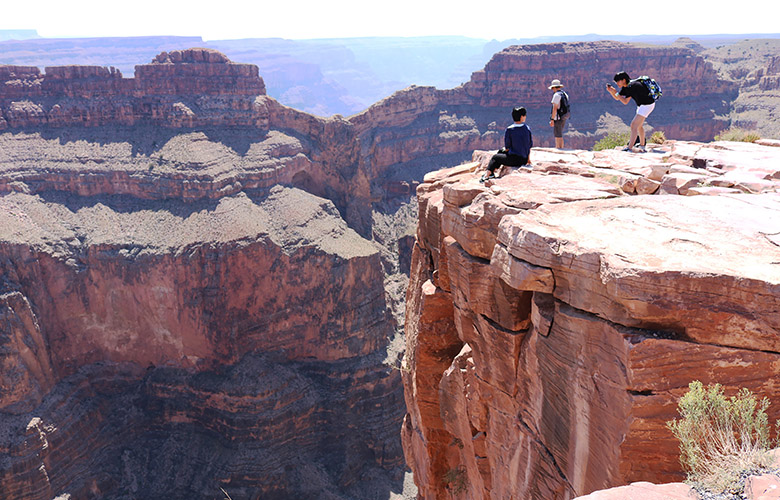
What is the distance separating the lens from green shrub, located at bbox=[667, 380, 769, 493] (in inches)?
250

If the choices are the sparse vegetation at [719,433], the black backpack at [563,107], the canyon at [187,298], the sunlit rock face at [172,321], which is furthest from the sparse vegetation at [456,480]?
the sunlit rock face at [172,321]

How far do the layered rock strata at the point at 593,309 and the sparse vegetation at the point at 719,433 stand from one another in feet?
1.72

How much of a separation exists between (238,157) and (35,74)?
20.6 meters

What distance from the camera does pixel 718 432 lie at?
684 cm

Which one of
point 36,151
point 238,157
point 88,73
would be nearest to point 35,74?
point 88,73

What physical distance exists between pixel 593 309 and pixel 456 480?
375 inches

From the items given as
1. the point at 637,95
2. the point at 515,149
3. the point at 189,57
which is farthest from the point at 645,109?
→ the point at 189,57

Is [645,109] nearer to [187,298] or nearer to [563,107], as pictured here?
[563,107]

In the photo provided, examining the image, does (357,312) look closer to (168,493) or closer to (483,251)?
(168,493)

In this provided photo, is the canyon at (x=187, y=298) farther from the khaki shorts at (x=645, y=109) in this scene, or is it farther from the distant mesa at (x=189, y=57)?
the khaki shorts at (x=645, y=109)

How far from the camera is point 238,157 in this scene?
168 ft

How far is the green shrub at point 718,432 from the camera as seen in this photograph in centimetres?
635

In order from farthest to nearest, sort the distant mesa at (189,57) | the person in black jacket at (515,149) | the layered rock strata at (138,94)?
the distant mesa at (189,57) < the layered rock strata at (138,94) < the person in black jacket at (515,149)

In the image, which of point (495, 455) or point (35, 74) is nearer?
point (495, 455)
